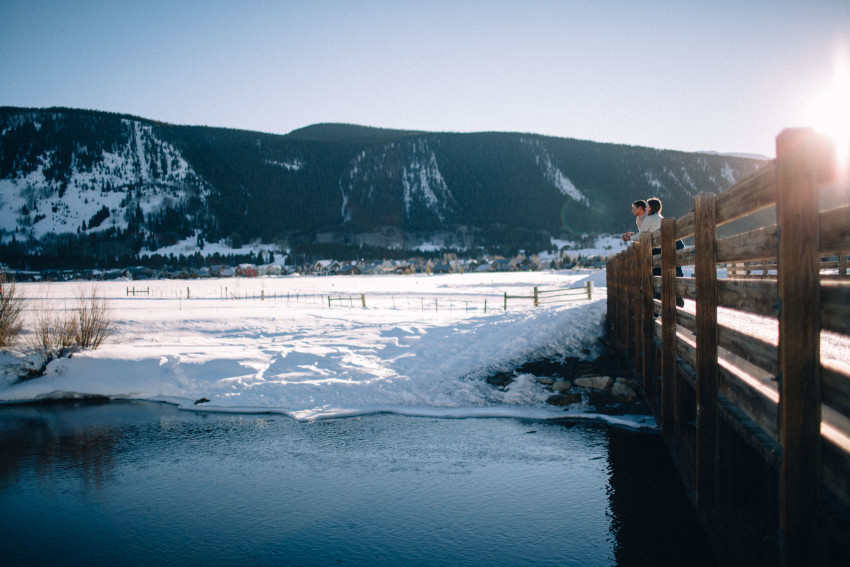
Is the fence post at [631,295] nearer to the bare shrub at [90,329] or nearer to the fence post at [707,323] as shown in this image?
the fence post at [707,323]

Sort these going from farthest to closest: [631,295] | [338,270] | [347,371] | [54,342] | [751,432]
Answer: [338,270] → [54,342] → [347,371] → [631,295] → [751,432]

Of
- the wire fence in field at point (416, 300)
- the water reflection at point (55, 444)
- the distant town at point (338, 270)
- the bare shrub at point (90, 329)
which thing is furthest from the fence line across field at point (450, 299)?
the distant town at point (338, 270)

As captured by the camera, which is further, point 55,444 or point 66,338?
point 66,338

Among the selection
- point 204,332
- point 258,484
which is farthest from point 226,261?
point 258,484

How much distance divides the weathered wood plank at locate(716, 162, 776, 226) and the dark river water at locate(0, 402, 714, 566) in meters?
3.23

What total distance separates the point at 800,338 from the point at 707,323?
1.81 m

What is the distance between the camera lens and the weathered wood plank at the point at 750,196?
3055 millimetres

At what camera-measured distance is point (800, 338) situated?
2.68m

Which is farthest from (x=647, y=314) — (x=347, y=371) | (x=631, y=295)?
(x=347, y=371)

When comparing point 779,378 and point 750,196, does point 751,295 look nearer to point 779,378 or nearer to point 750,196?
point 750,196

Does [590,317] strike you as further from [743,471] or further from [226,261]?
[226,261]

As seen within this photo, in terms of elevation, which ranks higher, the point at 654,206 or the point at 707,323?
the point at 654,206

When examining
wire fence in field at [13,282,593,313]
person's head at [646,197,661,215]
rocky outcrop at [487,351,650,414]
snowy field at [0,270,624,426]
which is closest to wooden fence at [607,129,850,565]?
person's head at [646,197,661,215]

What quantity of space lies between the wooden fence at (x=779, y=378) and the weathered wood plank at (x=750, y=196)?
0.03ft
